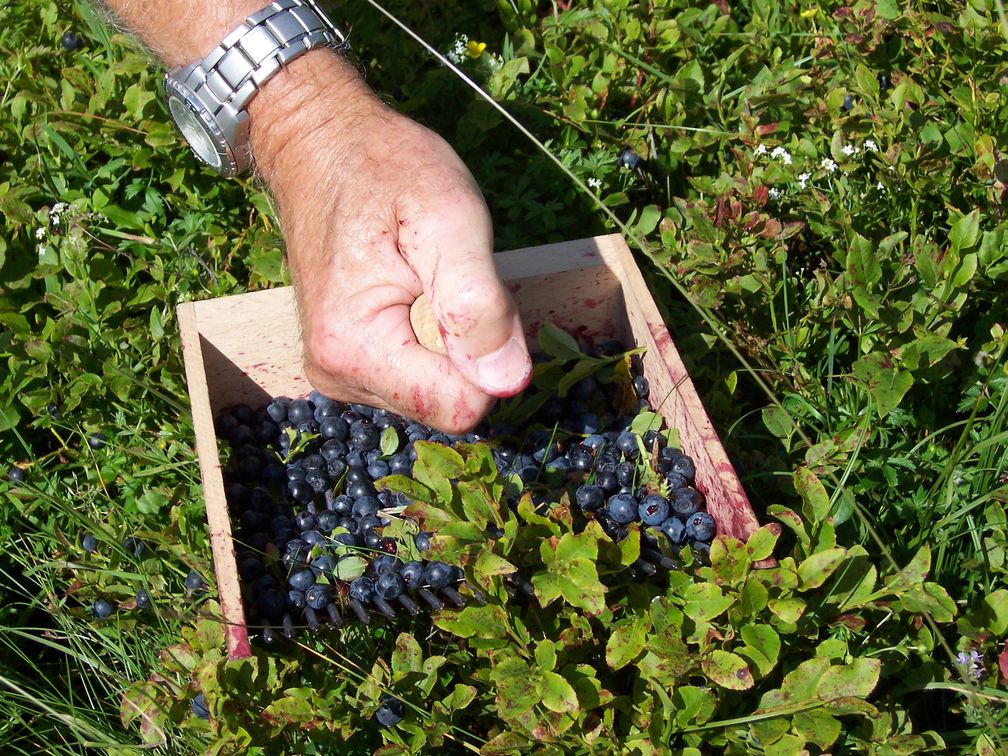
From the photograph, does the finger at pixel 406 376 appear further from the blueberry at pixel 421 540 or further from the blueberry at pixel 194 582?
the blueberry at pixel 194 582

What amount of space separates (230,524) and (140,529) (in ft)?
1.37

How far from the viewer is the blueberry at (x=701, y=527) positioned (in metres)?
1.75

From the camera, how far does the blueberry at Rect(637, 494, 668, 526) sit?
5.88 ft

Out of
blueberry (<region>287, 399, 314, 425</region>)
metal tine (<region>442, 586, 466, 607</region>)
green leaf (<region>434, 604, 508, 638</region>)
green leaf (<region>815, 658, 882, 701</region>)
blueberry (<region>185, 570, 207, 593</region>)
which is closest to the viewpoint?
green leaf (<region>815, 658, 882, 701</region>)

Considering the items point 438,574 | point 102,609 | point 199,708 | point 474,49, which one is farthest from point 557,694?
point 474,49

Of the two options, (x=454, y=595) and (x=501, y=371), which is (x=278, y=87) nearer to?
(x=501, y=371)

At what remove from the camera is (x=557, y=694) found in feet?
4.62

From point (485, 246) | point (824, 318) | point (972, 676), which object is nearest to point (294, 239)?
point (485, 246)

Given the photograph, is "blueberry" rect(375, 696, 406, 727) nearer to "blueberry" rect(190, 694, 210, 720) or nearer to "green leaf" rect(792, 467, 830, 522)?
"blueberry" rect(190, 694, 210, 720)

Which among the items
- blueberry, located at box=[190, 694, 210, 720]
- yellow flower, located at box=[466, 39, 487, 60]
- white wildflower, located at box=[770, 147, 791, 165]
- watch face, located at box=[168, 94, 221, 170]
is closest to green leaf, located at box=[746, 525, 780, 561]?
blueberry, located at box=[190, 694, 210, 720]

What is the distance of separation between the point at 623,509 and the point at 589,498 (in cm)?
6

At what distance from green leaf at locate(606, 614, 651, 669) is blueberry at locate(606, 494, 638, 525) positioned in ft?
1.08

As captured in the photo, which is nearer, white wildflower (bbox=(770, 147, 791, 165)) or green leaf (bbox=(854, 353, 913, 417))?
green leaf (bbox=(854, 353, 913, 417))

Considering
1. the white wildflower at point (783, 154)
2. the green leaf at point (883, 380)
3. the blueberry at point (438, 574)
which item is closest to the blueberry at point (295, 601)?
the blueberry at point (438, 574)
